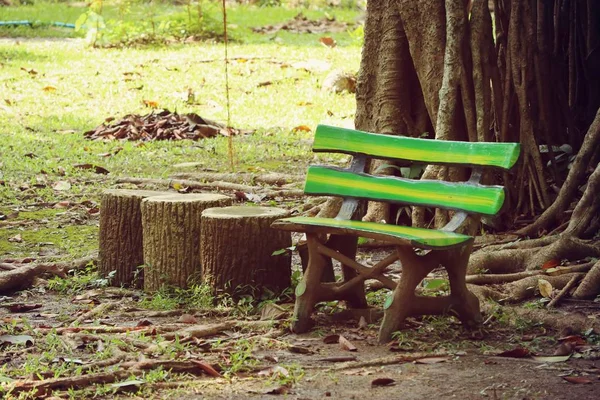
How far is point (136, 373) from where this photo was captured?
435 centimetres

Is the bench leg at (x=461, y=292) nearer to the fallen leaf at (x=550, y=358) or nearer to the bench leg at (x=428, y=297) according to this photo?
the bench leg at (x=428, y=297)

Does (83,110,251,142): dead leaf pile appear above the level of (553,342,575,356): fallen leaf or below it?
above

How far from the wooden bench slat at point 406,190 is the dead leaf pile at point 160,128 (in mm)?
6150

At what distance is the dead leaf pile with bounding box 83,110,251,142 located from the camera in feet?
38.0

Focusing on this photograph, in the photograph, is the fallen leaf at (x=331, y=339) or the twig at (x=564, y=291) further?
the twig at (x=564, y=291)

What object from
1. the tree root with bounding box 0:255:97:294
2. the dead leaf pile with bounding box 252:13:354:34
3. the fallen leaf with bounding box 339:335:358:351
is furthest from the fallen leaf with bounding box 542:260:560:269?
the dead leaf pile with bounding box 252:13:354:34

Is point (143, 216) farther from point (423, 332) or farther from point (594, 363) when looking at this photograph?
point (594, 363)

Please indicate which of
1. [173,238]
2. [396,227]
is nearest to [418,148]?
[396,227]

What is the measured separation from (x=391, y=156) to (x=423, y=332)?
Result: 0.96 metres

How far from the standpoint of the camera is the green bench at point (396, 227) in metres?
4.84

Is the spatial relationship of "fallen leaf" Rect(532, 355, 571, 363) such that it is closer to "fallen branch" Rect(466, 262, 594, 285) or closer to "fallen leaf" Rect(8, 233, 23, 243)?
"fallen branch" Rect(466, 262, 594, 285)

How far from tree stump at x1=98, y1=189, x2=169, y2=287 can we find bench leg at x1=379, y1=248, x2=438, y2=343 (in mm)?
1757

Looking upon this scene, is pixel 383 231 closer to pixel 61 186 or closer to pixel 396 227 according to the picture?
pixel 396 227

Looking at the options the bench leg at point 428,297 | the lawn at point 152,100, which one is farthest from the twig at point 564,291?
the lawn at point 152,100
